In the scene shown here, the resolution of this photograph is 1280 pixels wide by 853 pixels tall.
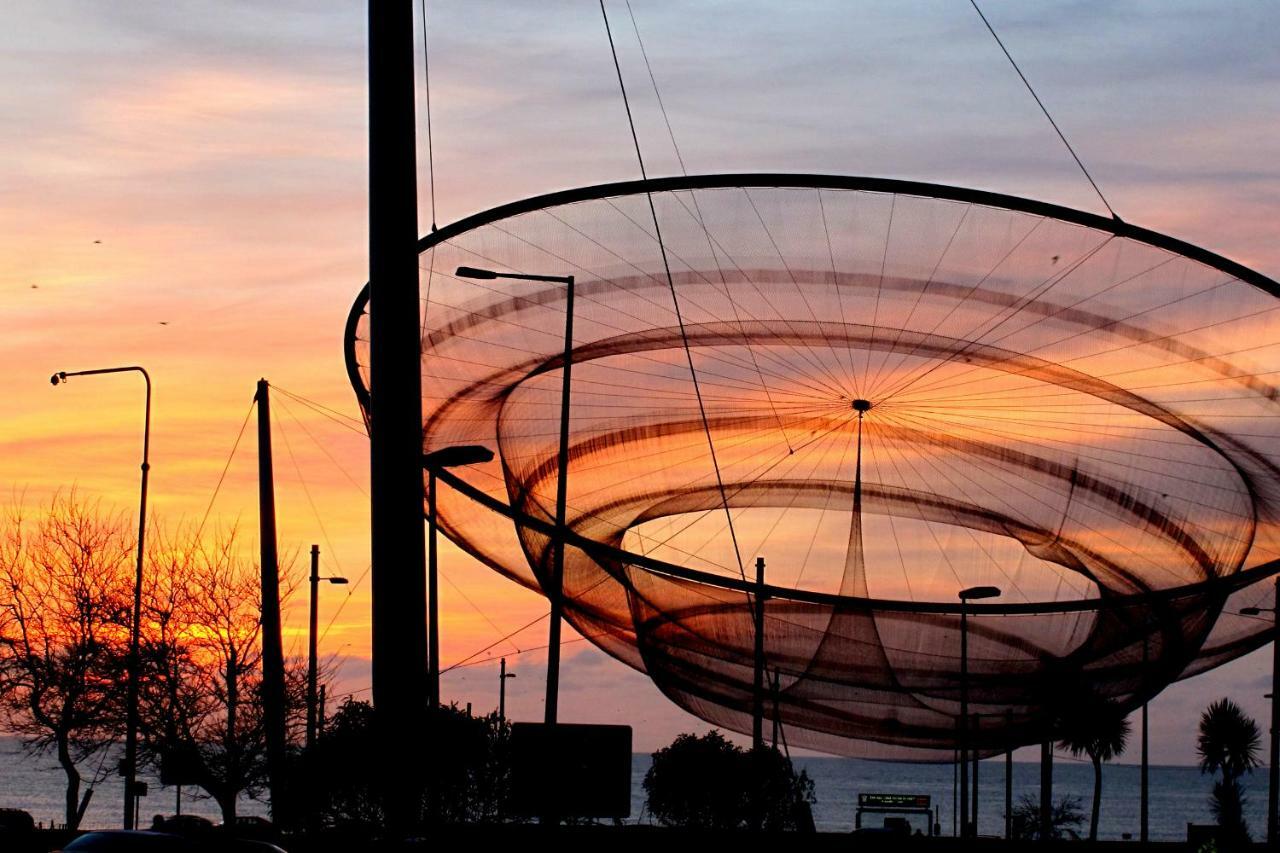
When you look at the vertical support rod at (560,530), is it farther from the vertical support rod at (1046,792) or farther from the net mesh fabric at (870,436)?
the vertical support rod at (1046,792)

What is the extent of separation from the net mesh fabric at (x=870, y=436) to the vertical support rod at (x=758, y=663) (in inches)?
19.0

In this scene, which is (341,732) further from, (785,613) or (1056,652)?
(1056,652)

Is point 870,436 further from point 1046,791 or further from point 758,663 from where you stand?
point 1046,791

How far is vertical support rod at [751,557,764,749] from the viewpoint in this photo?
38.2 meters

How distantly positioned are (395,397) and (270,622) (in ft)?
94.2

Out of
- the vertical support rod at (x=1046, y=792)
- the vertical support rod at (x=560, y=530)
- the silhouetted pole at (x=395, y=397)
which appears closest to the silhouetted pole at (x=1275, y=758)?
the vertical support rod at (x=1046, y=792)

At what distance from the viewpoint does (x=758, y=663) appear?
3966 centimetres

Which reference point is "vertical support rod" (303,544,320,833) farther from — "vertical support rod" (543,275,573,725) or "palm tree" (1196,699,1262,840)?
"palm tree" (1196,699,1262,840)

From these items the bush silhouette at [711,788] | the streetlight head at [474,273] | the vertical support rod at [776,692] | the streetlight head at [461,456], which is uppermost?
the streetlight head at [474,273]

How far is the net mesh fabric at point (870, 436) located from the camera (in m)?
32.2

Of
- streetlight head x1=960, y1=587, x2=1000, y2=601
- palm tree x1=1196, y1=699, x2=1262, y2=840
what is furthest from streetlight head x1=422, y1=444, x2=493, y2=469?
palm tree x1=1196, y1=699, x2=1262, y2=840

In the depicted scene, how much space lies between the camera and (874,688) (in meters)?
41.0

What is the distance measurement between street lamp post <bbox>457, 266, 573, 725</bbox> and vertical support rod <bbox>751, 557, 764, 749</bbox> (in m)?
3.89

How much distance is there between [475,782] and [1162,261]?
85.8ft
